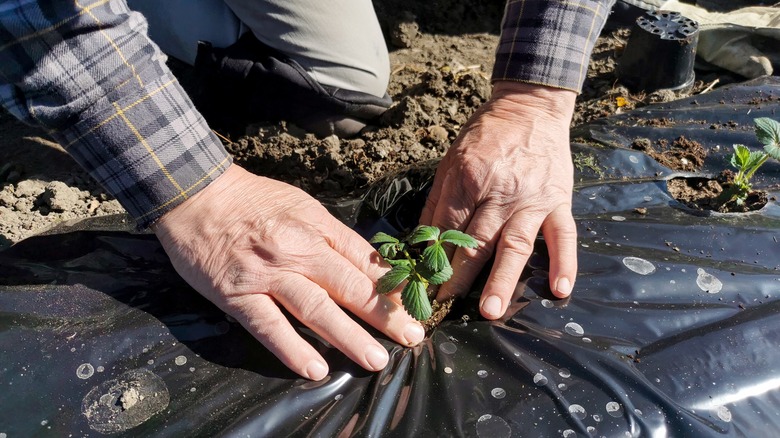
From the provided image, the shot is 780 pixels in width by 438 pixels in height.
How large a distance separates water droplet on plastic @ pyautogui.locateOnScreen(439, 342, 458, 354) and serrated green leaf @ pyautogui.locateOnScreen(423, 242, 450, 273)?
0.19m

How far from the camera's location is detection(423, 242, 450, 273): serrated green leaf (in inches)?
52.6

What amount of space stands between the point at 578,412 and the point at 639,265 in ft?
1.71

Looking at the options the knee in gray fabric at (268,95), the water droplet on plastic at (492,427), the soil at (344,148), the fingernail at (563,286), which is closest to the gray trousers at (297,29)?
the knee in gray fabric at (268,95)

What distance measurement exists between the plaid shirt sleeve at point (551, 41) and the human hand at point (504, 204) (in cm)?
20

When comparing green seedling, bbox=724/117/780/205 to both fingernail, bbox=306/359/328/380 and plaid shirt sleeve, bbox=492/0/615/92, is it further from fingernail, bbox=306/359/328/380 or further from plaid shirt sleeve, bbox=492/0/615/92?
fingernail, bbox=306/359/328/380

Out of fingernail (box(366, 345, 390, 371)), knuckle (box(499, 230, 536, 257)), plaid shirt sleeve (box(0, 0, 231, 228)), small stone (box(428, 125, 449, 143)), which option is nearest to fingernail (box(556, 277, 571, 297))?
knuckle (box(499, 230, 536, 257))

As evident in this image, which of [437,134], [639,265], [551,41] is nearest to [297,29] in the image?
[437,134]

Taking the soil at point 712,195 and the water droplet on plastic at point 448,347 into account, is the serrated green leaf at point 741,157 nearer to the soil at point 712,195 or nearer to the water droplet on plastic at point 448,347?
the soil at point 712,195

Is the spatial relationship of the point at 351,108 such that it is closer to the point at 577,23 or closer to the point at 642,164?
the point at 577,23

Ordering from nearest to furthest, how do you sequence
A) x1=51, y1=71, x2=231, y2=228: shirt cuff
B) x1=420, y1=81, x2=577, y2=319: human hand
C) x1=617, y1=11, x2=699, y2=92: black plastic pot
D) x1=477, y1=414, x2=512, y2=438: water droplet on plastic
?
x1=477, y1=414, x2=512, y2=438: water droplet on plastic < x1=51, y1=71, x2=231, y2=228: shirt cuff < x1=420, y1=81, x2=577, y2=319: human hand < x1=617, y1=11, x2=699, y2=92: black plastic pot

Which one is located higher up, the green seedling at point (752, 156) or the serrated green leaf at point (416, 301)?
the green seedling at point (752, 156)

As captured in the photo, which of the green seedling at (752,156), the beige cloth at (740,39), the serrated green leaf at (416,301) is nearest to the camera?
the serrated green leaf at (416,301)

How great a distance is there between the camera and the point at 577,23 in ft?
5.96

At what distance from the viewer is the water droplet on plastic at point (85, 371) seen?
130 centimetres
